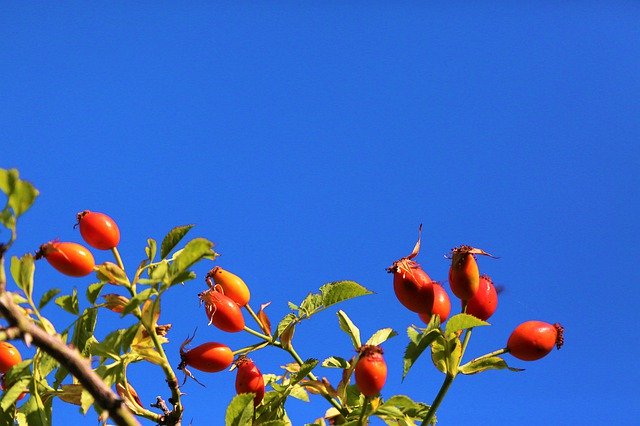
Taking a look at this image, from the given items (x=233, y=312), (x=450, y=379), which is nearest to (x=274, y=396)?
(x=233, y=312)

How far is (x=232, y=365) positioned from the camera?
106 inches

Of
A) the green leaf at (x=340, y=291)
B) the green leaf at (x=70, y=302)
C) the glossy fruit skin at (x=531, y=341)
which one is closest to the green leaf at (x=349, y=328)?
the green leaf at (x=340, y=291)

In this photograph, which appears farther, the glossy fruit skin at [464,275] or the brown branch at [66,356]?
the glossy fruit skin at [464,275]

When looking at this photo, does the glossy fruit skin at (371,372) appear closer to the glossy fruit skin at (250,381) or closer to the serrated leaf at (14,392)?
the glossy fruit skin at (250,381)

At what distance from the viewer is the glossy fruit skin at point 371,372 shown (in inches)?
89.6

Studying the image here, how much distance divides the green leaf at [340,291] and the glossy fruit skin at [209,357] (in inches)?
17.8

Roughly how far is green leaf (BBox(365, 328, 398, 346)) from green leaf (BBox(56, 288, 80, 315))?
3.67ft

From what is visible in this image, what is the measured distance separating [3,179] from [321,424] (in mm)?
1346

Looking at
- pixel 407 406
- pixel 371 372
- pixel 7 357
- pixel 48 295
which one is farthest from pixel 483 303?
pixel 7 357

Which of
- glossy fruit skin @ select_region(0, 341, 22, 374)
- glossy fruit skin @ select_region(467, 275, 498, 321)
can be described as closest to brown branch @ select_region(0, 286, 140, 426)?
glossy fruit skin @ select_region(0, 341, 22, 374)

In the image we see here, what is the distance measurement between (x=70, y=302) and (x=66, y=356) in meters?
0.82

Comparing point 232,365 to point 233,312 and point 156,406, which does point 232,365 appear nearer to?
point 233,312

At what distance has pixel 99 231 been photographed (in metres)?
2.50

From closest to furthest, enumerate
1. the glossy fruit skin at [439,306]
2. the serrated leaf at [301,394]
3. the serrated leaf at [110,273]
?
the serrated leaf at [110,273] → the glossy fruit skin at [439,306] → the serrated leaf at [301,394]
